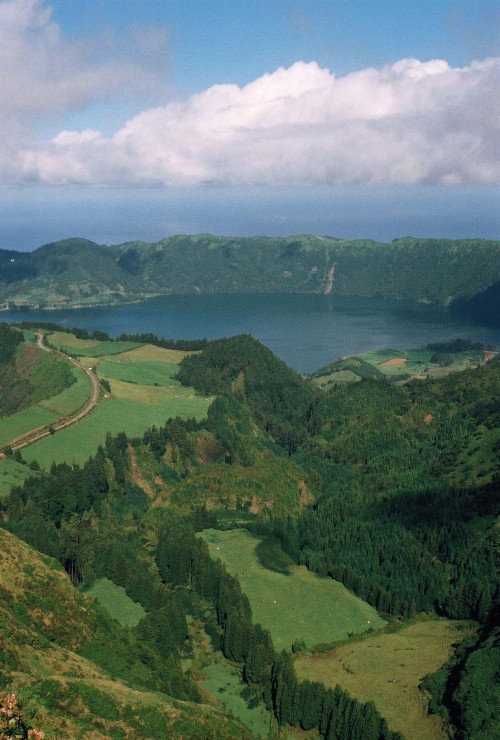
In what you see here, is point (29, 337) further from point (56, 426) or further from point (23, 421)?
point (56, 426)

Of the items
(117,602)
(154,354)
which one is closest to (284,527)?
(117,602)

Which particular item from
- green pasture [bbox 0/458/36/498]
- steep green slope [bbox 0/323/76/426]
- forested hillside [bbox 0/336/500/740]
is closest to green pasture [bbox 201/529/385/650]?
forested hillside [bbox 0/336/500/740]

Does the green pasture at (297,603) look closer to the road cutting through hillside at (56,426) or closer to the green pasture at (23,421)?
the road cutting through hillside at (56,426)

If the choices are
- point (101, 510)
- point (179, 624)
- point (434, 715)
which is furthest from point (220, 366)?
point (434, 715)

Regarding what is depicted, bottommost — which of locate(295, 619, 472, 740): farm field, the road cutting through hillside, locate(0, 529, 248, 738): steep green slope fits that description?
locate(295, 619, 472, 740): farm field

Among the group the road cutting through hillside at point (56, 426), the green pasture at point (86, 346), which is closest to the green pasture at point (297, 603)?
the road cutting through hillside at point (56, 426)

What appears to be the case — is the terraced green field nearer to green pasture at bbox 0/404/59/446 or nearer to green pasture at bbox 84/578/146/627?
green pasture at bbox 0/404/59/446
